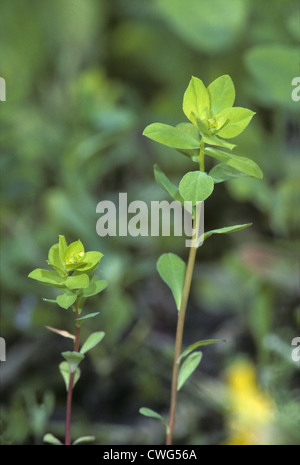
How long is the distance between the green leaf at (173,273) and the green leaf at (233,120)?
65mm

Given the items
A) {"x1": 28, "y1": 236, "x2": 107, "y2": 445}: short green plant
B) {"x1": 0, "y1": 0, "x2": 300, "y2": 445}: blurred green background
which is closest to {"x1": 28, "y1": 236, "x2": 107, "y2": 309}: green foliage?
{"x1": 28, "y1": 236, "x2": 107, "y2": 445}: short green plant

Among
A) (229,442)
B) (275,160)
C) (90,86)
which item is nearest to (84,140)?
(90,86)

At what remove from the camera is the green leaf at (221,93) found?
0.23 m

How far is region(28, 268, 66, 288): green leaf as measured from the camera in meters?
0.23

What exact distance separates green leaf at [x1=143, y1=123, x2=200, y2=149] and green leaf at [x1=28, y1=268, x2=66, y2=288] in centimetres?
7

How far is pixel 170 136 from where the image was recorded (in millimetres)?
224

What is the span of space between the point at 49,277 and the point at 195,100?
0.10 metres

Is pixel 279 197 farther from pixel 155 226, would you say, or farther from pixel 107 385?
pixel 107 385

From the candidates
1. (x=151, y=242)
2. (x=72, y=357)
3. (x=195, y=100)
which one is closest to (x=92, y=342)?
(x=72, y=357)

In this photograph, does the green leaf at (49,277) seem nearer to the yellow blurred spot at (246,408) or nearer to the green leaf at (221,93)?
the green leaf at (221,93)

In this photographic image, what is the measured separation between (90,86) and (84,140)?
0.22ft

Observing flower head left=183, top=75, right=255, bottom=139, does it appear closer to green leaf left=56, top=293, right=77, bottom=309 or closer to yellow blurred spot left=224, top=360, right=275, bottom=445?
green leaf left=56, top=293, right=77, bottom=309

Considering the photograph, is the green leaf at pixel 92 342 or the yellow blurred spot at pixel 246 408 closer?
the green leaf at pixel 92 342

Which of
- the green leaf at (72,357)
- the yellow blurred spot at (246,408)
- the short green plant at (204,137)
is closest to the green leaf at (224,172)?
the short green plant at (204,137)
